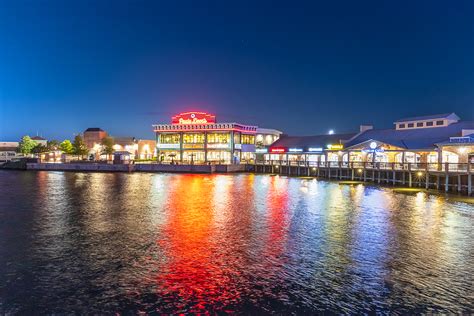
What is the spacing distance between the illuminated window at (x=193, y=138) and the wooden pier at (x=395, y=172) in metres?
25.4

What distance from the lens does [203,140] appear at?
103812 millimetres

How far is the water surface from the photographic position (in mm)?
13145

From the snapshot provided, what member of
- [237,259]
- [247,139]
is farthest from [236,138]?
[237,259]

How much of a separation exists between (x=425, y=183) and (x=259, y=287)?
42409 mm

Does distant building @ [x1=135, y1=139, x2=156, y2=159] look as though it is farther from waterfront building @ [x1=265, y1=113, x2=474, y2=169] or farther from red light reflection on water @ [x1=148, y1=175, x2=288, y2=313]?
red light reflection on water @ [x1=148, y1=175, x2=288, y2=313]

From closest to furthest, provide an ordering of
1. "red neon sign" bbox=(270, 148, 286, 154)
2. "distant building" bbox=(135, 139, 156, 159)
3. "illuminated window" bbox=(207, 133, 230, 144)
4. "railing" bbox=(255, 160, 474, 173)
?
"railing" bbox=(255, 160, 474, 173) → "red neon sign" bbox=(270, 148, 286, 154) → "illuminated window" bbox=(207, 133, 230, 144) → "distant building" bbox=(135, 139, 156, 159)

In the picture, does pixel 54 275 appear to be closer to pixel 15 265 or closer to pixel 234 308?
pixel 15 265

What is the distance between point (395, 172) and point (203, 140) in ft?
190

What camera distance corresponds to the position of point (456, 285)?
47.7 ft

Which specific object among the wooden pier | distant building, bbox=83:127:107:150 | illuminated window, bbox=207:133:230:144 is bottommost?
the wooden pier

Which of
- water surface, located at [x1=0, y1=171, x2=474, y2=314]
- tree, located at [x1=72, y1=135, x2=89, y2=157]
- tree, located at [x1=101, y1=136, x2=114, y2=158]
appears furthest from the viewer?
tree, located at [x1=101, y1=136, x2=114, y2=158]

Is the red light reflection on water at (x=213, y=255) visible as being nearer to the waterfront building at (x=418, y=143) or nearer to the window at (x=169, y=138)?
the waterfront building at (x=418, y=143)

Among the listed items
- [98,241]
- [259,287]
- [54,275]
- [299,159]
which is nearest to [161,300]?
[259,287]

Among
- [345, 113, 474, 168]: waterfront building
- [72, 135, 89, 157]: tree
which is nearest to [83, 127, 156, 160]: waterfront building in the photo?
[72, 135, 89, 157]: tree
